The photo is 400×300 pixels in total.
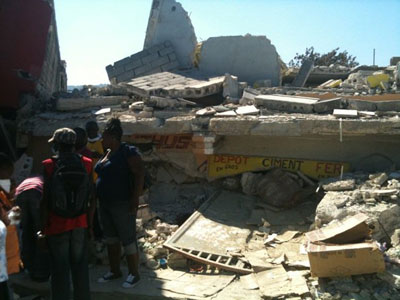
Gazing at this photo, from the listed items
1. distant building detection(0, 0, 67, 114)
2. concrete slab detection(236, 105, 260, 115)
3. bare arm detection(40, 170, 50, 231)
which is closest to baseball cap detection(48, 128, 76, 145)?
bare arm detection(40, 170, 50, 231)

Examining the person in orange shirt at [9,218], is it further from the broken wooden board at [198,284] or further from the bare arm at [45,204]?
the broken wooden board at [198,284]

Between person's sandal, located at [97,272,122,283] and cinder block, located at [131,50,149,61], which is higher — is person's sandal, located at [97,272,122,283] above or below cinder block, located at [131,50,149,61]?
below

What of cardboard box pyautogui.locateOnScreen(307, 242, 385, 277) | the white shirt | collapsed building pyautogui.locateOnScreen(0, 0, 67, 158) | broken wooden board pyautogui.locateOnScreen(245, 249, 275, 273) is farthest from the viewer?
collapsed building pyautogui.locateOnScreen(0, 0, 67, 158)

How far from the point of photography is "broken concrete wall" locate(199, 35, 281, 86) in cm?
978

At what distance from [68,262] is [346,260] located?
243 centimetres

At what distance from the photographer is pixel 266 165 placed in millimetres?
6570

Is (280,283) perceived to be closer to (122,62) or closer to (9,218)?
(9,218)

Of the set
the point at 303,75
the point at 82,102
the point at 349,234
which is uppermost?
the point at 303,75

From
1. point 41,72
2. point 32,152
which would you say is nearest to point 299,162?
point 32,152

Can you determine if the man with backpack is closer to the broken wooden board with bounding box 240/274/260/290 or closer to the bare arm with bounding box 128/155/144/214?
the bare arm with bounding box 128/155/144/214

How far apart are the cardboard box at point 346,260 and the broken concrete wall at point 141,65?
315 inches

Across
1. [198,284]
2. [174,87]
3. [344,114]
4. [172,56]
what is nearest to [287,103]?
[344,114]

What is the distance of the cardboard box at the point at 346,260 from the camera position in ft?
12.3

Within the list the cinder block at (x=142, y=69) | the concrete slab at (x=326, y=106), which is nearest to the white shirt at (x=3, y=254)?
the concrete slab at (x=326, y=106)
